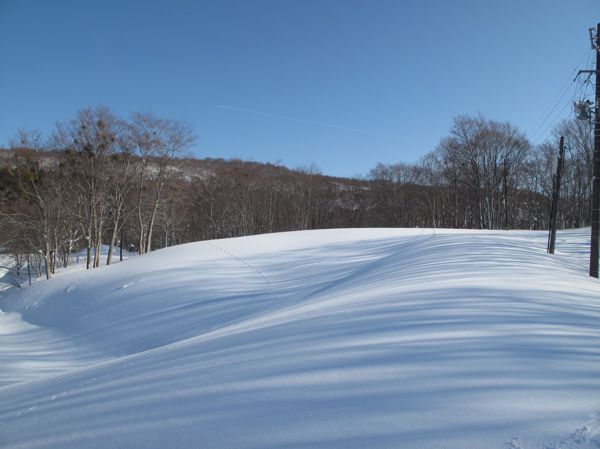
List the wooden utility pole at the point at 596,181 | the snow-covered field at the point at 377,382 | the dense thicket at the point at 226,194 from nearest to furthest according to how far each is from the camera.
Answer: the snow-covered field at the point at 377,382, the wooden utility pole at the point at 596,181, the dense thicket at the point at 226,194

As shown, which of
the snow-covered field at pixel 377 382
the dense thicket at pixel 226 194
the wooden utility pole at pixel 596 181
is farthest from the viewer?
the dense thicket at pixel 226 194

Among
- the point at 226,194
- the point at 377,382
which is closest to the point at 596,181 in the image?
the point at 377,382

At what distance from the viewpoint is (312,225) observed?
178 ft

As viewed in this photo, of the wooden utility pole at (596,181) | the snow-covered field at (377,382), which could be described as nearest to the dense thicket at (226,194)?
the wooden utility pole at (596,181)

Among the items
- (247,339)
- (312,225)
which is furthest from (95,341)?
(312,225)

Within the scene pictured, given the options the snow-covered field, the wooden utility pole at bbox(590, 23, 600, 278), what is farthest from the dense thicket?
the snow-covered field

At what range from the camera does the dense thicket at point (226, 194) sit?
78.6 feet

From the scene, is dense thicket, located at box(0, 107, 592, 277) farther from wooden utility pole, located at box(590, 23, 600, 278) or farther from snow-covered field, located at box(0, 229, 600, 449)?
snow-covered field, located at box(0, 229, 600, 449)

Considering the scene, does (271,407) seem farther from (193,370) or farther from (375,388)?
(193,370)

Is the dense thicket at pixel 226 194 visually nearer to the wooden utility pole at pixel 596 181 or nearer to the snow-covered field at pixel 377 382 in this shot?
the wooden utility pole at pixel 596 181

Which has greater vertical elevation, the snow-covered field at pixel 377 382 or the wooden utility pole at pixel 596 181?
the wooden utility pole at pixel 596 181

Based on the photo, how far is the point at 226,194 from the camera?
48250 millimetres

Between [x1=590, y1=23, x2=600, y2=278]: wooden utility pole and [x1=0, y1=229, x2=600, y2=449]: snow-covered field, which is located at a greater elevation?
[x1=590, y1=23, x2=600, y2=278]: wooden utility pole

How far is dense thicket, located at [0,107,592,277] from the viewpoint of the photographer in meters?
24.0
